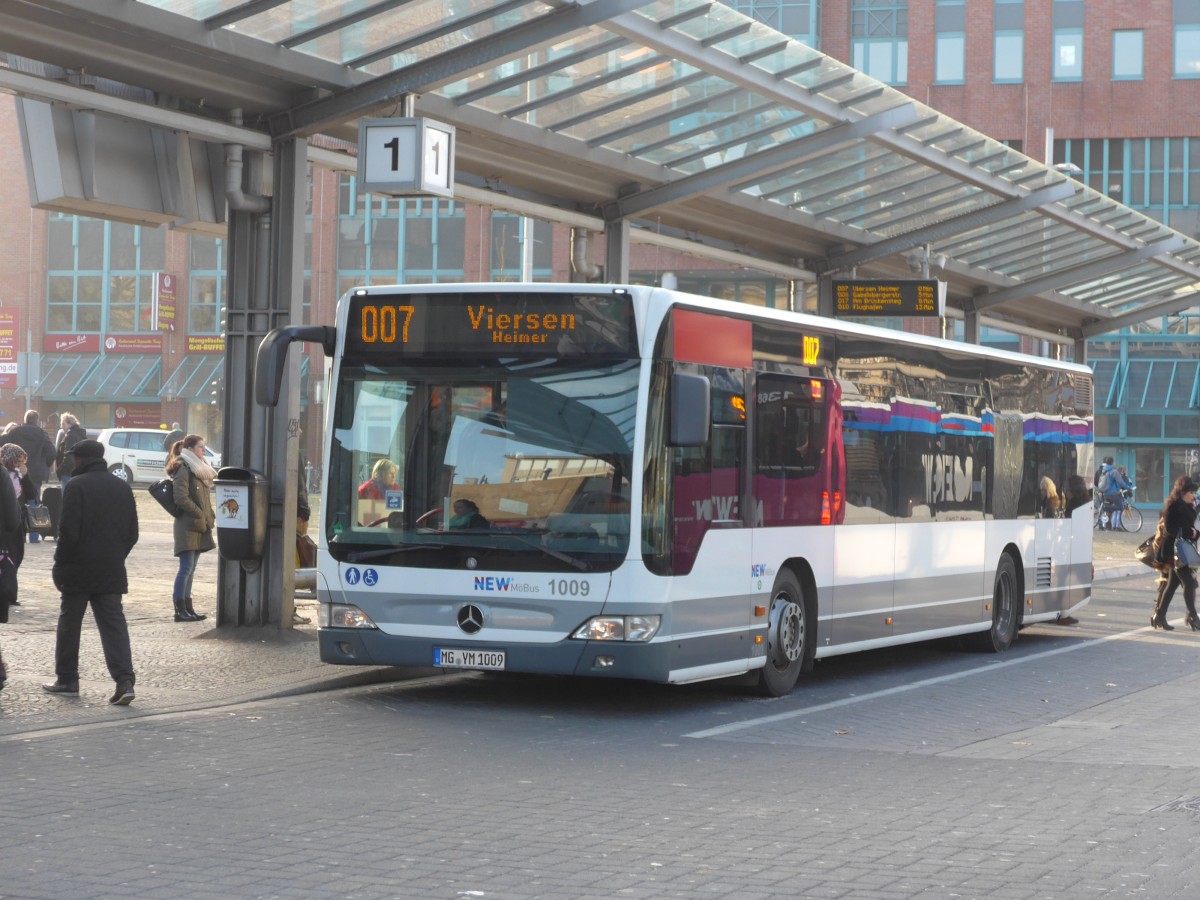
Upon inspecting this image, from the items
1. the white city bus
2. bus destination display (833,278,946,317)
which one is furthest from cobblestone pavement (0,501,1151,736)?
bus destination display (833,278,946,317)

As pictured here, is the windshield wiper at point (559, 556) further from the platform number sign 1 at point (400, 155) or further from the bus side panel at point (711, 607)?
the platform number sign 1 at point (400, 155)

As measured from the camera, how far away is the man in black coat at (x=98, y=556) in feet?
36.5

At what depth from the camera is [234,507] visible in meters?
14.7

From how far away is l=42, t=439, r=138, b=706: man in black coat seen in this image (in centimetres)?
1112

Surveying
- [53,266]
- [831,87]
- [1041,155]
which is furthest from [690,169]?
[53,266]

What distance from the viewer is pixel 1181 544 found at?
1986 cm

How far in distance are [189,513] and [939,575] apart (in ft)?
22.4

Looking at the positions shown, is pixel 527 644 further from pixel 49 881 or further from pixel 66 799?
pixel 49 881

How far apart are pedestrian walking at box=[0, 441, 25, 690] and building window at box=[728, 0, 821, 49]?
5042 cm

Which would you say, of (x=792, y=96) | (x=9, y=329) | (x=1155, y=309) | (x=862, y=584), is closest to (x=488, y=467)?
(x=862, y=584)

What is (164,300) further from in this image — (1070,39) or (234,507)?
(234,507)

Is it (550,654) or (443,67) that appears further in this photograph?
(443,67)

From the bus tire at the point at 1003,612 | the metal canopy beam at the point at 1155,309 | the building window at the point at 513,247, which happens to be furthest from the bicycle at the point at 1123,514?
the bus tire at the point at 1003,612

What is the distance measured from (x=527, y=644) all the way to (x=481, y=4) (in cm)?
518
